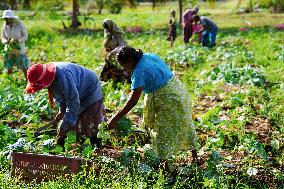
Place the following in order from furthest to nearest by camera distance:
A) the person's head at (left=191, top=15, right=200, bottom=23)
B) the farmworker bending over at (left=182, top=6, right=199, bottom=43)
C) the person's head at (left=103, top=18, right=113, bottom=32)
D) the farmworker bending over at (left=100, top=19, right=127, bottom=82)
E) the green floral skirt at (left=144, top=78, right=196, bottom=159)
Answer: the farmworker bending over at (left=182, top=6, right=199, bottom=43), the person's head at (left=191, top=15, right=200, bottom=23), the farmworker bending over at (left=100, top=19, right=127, bottom=82), the person's head at (left=103, top=18, right=113, bottom=32), the green floral skirt at (left=144, top=78, right=196, bottom=159)

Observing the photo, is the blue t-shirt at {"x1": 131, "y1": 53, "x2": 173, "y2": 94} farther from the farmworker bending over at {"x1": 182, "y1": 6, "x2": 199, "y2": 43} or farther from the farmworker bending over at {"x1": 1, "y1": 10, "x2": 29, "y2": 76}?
the farmworker bending over at {"x1": 182, "y1": 6, "x2": 199, "y2": 43}

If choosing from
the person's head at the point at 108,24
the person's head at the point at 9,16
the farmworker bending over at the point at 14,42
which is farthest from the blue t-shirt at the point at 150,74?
the farmworker bending over at the point at 14,42

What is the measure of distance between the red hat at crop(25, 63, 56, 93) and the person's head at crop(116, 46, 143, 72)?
628 mm

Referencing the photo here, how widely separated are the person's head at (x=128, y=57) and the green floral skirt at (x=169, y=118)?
1.34 feet

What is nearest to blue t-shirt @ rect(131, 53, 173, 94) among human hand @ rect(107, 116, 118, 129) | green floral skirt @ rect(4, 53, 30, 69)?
human hand @ rect(107, 116, 118, 129)

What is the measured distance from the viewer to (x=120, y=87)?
909 cm

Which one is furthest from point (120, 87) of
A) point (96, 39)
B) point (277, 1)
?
point (277, 1)

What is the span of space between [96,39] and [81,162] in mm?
13523

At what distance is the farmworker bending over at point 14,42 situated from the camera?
30.9 feet

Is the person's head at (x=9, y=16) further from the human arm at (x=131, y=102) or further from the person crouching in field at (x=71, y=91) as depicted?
the human arm at (x=131, y=102)

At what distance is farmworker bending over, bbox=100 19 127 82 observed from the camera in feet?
29.1

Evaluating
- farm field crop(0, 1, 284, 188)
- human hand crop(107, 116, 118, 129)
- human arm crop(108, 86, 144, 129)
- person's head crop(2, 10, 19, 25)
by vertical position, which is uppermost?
person's head crop(2, 10, 19, 25)

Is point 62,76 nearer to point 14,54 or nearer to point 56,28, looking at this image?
point 14,54

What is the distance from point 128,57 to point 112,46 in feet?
14.6
